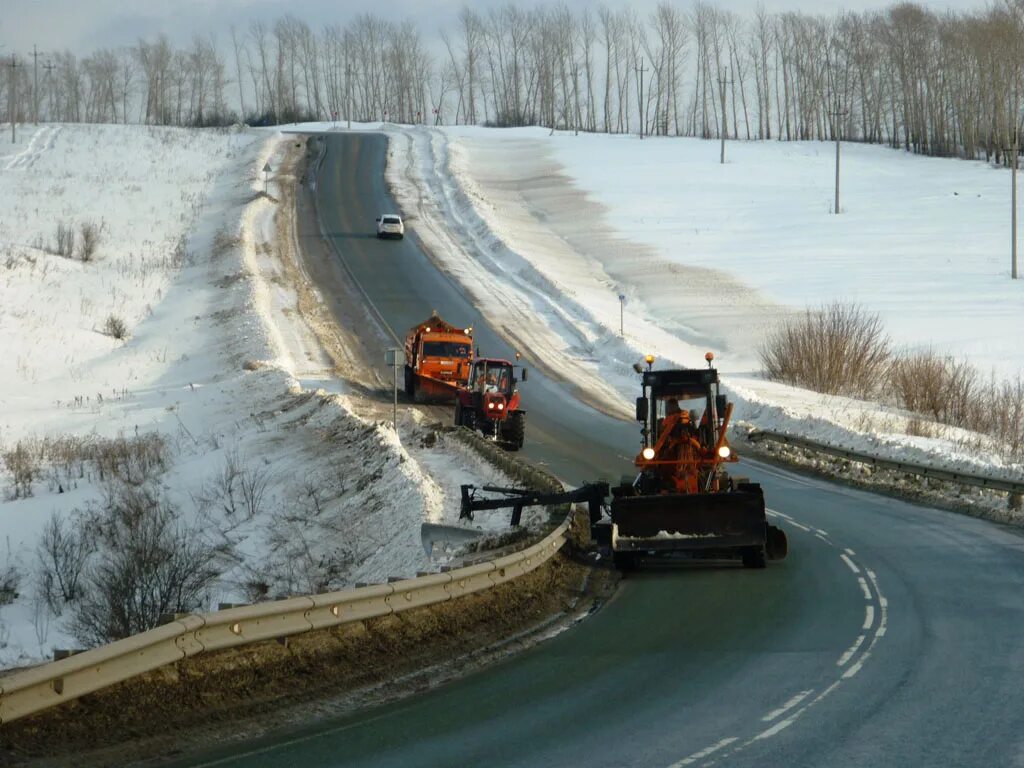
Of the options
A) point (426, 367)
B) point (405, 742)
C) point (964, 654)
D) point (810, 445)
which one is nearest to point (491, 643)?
point (405, 742)

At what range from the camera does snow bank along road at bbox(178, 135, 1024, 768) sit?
9.79 meters

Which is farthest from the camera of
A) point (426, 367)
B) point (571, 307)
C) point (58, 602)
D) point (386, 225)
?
point (386, 225)

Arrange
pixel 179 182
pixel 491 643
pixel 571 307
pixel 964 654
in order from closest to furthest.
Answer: pixel 964 654, pixel 491 643, pixel 571 307, pixel 179 182

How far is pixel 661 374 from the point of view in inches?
762

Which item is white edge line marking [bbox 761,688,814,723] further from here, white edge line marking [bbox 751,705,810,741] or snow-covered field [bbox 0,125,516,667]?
snow-covered field [bbox 0,125,516,667]

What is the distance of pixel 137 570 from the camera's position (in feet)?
71.9

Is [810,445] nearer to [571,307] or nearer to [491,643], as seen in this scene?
[491,643]

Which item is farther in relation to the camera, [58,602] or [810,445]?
[810,445]

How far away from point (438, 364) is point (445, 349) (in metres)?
0.54

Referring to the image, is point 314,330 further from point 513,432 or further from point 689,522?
point 689,522

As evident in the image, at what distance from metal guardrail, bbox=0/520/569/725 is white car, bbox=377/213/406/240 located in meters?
57.4

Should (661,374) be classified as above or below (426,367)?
above

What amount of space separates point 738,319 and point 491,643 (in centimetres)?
4431

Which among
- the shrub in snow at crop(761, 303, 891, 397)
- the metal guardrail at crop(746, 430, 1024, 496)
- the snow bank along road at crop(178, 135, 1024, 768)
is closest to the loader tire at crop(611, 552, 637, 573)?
the snow bank along road at crop(178, 135, 1024, 768)
